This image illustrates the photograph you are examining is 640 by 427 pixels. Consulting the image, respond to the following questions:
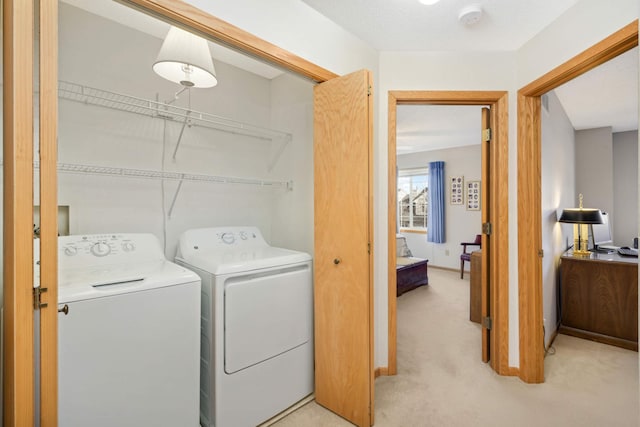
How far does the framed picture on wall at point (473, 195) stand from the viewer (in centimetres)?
569

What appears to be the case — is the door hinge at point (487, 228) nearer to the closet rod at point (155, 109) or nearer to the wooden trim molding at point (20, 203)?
the closet rod at point (155, 109)

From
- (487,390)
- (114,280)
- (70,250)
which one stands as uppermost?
(70,250)

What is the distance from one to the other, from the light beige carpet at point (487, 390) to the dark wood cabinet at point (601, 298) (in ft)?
0.46

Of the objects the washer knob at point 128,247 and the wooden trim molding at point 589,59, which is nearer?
the wooden trim molding at point 589,59

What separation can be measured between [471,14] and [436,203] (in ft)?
15.5

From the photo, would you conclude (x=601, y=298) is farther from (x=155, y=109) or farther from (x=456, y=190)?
(x=155, y=109)

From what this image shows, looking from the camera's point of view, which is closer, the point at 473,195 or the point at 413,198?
the point at 473,195

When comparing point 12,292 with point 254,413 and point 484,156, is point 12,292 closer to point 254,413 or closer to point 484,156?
point 254,413

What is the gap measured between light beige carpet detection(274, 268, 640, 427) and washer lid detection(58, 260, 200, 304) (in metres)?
1.09

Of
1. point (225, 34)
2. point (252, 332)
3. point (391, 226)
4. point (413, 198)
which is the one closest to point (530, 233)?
point (391, 226)

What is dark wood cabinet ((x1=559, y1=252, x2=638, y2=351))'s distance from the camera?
274cm

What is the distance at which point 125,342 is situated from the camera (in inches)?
51.6

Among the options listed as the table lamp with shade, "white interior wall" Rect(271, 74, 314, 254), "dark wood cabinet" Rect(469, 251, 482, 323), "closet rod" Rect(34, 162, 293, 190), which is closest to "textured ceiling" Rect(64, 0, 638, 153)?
"white interior wall" Rect(271, 74, 314, 254)

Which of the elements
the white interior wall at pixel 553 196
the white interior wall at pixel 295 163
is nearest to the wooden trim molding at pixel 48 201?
the white interior wall at pixel 295 163
